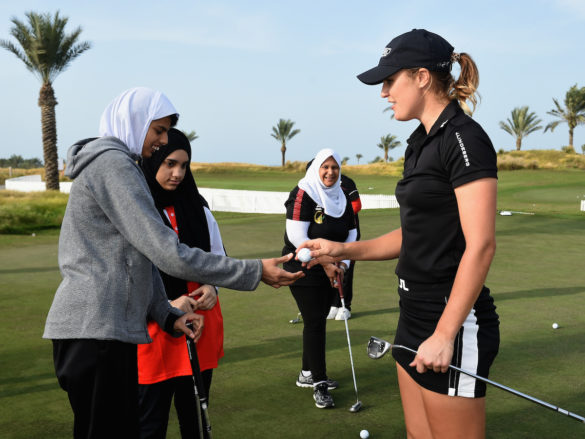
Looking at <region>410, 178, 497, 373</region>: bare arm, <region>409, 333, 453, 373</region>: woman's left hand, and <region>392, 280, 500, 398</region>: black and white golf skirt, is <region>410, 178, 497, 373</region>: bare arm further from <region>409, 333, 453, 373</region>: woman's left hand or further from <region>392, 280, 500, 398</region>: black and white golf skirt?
<region>392, 280, 500, 398</region>: black and white golf skirt

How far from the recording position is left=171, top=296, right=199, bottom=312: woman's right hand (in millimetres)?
3410

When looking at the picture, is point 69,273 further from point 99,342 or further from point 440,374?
point 440,374

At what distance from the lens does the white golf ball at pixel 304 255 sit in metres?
3.24

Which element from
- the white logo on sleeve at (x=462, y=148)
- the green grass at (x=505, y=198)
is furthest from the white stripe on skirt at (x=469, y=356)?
the green grass at (x=505, y=198)

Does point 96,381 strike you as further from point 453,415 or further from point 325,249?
point 453,415

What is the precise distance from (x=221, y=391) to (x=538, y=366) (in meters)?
2.93

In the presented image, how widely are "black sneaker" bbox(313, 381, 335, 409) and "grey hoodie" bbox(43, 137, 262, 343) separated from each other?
8.68 ft

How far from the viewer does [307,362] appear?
536cm

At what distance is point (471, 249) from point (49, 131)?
114 ft

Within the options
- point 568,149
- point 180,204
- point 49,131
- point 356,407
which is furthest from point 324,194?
point 568,149

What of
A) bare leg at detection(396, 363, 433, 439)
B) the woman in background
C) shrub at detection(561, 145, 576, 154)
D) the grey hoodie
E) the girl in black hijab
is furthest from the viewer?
shrub at detection(561, 145, 576, 154)

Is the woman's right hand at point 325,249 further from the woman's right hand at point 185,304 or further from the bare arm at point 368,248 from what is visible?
the woman's right hand at point 185,304

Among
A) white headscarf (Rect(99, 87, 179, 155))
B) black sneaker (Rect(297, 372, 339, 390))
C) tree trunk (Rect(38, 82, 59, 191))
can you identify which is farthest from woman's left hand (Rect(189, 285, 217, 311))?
tree trunk (Rect(38, 82, 59, 191))

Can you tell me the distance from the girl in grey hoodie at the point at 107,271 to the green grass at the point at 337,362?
1.92m
